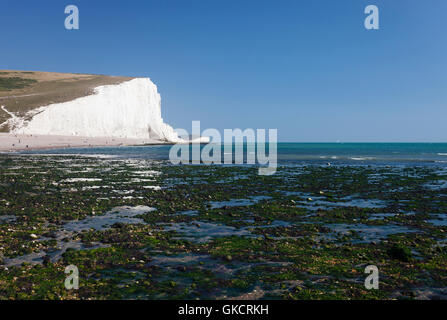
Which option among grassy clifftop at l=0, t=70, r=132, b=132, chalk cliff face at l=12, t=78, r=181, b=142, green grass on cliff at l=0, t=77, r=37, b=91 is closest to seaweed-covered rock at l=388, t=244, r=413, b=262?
chalk cliff face at l=12, t=78, r=181, b=142

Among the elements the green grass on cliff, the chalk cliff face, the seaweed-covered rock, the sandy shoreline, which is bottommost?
the seaweed-covered rock

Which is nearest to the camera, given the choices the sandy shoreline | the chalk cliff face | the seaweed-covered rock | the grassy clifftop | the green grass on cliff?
the seaweed-covered rock

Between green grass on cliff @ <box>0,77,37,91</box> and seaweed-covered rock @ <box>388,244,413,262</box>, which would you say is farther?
green grass on cliff @ <box>0,77,37,91</box>

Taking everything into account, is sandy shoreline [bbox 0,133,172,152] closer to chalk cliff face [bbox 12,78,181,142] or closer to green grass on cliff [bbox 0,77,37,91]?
chalk cliff face [bbox 12,78,181,142]

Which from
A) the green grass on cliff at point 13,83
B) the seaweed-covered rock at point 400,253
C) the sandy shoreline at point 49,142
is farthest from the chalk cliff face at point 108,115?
the seaweed-covered rock at point 400,253

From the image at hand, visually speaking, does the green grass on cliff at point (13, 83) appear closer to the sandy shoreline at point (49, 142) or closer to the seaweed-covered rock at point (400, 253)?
the sandy shoreline at point (49, 142)

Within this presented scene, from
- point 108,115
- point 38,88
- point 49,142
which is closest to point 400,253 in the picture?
point 49,142
